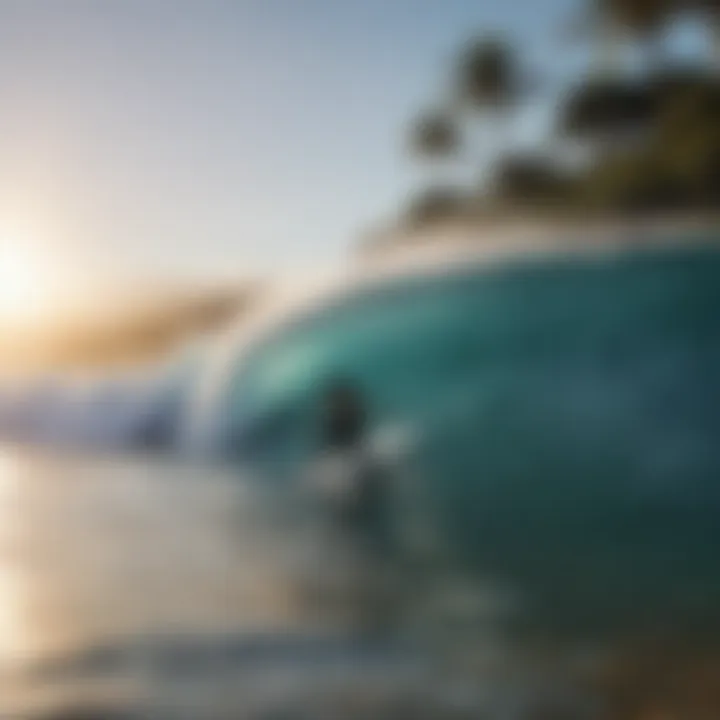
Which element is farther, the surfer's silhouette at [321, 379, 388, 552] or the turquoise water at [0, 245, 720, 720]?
the surfer's silhouette at [321, 379, 388, 552]

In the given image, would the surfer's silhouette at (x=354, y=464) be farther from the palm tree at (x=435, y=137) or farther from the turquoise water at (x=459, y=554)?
the palm tree at (x=435, y=137)

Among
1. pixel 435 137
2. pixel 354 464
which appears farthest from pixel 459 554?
pixel 435 137

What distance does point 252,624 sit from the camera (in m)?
0.88

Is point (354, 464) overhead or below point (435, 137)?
below

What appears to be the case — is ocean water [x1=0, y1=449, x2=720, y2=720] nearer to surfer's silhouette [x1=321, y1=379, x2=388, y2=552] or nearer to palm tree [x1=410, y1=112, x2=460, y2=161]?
surfer's silhouette [x1=321, y1=379, x2=388, y2=552]

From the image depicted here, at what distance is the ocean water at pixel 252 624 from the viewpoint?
0.84 meters

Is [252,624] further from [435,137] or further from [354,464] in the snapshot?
[435,137]

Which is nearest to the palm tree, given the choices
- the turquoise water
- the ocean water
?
the turquoise water

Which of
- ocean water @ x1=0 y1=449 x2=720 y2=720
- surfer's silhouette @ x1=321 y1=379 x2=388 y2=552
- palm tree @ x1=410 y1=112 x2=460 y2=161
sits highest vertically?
palm tree @ x1=410 y1=112 x2=460 y2=161

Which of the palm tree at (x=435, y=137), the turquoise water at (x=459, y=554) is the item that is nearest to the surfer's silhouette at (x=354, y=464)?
the turquoise water at (x=459, y=554)

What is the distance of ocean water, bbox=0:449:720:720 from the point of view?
33.1 inches

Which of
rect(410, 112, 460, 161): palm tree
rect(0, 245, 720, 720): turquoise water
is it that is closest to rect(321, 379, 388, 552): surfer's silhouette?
rect(0, 245, 720, 720): turquoise water

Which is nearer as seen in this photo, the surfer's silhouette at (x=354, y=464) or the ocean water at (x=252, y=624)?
the ocean water at (x=252, y=624)

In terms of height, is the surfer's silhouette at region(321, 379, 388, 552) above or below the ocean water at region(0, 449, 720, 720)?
above
